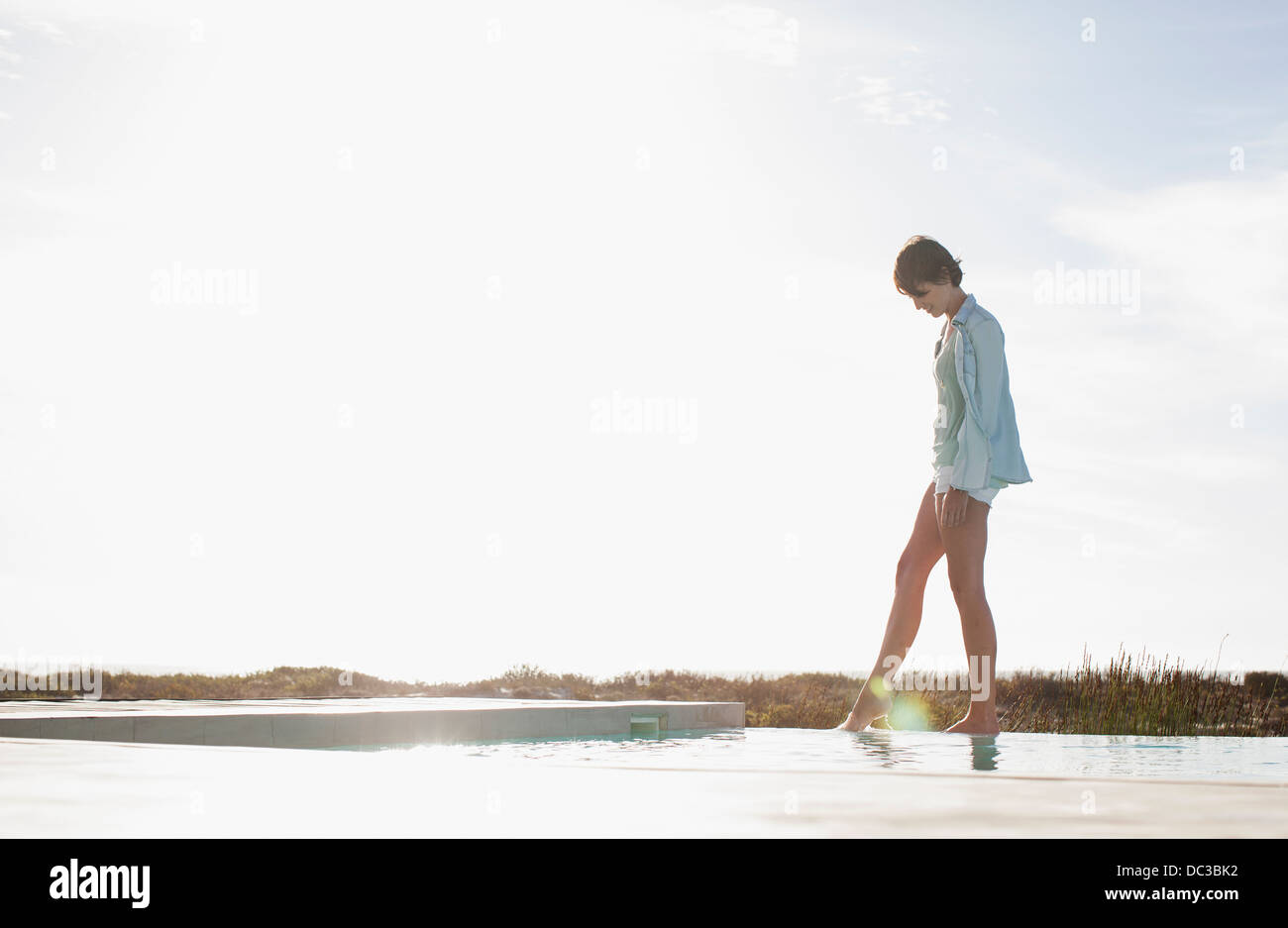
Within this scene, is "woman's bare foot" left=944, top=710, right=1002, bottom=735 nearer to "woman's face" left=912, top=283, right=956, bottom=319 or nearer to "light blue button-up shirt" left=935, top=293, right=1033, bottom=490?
"light blue button-up shirt" left=935, top=293, right=1033, bottom=490

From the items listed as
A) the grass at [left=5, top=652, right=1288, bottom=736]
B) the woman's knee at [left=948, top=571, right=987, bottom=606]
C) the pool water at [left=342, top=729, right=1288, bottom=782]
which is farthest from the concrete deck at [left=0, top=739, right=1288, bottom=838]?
the grass at [left=5, top=652, right=1288, bottom=736]

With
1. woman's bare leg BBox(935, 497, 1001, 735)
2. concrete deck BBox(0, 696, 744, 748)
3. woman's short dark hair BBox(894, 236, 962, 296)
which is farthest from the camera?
woman's short dark hair BBox(894, 236, 962, 296)

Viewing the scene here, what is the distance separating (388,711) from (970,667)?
11.3 feet

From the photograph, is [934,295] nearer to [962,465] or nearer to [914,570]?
[962,465]

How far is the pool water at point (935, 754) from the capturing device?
4.25m

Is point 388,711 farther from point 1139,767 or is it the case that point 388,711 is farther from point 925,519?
point 1139,767

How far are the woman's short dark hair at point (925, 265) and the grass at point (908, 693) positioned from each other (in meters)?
3.43

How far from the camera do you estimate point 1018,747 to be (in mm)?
5344

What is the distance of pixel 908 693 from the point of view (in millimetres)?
13820

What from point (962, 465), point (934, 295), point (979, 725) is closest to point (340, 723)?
point (979, 725)

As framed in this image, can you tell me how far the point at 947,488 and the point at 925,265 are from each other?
1193mm

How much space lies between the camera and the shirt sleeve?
604cm
